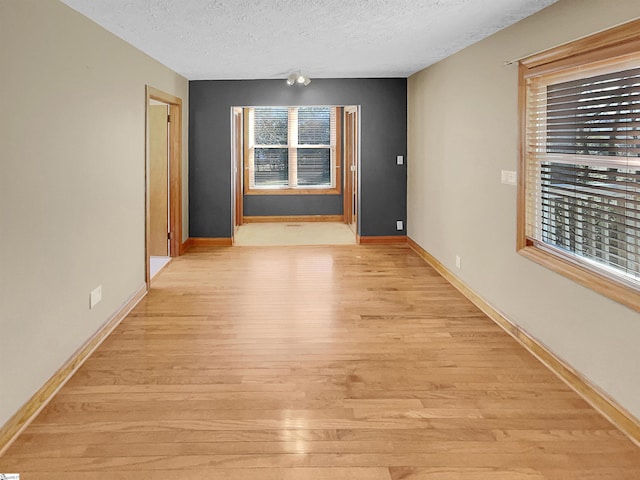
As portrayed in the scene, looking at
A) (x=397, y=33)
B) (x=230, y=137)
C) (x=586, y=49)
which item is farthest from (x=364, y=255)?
(x=586, y=49)

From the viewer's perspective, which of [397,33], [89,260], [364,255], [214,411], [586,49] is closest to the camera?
[214,411]

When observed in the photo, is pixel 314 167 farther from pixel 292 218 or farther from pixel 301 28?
pixel 301 28

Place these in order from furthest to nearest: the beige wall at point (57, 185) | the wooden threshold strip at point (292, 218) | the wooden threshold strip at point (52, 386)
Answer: the wooden threshold strip at point (292, 218)
the beige wall at point (57, 185)
the wooden threshold strip at point (52, 386)

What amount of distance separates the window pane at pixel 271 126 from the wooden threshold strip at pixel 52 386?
19.6 ft

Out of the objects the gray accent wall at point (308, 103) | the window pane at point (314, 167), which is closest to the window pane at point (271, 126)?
the window pane at point (314, 167)

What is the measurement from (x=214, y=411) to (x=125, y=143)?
8.23 ft

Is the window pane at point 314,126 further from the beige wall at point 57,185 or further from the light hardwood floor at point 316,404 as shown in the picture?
the light hardwood floor at point 316,404

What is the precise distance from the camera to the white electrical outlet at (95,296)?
353cm

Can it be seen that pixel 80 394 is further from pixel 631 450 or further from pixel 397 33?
pixel 397 33

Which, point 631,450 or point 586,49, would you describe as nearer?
point 631,450

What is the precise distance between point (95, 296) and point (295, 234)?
4914mm

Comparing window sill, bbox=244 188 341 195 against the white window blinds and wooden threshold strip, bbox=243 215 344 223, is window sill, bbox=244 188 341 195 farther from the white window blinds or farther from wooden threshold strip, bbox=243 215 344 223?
the white window blinds

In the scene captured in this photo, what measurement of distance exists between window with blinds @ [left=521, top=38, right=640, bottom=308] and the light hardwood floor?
0.76m

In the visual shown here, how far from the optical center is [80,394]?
2.82 meters
